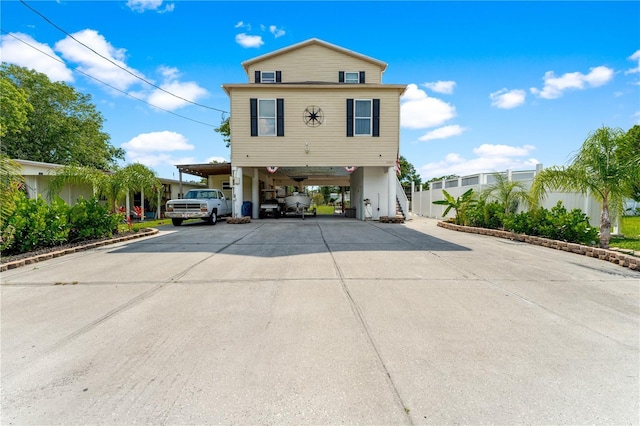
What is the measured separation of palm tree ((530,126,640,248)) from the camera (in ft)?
25.1

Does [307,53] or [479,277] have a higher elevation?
[307,53]

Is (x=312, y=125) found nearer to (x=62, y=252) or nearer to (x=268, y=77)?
(x=268, y=77)

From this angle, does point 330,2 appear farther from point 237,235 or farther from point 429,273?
point 429,273

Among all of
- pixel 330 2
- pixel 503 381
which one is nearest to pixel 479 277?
pixel 503 381

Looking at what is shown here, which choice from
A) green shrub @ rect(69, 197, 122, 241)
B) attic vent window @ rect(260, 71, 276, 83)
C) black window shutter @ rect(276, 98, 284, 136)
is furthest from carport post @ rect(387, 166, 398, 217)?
green shrub @ rect(69, 197, 122, 241)

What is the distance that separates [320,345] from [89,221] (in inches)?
353

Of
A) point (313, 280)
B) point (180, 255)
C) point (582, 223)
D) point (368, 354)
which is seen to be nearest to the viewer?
point (368, 354)

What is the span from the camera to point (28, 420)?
79.4 inches

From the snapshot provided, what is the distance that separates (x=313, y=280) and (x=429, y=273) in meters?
2.19

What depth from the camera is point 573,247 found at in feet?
26.2

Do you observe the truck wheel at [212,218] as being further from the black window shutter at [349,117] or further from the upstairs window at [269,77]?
the upstairs window at [269,77]

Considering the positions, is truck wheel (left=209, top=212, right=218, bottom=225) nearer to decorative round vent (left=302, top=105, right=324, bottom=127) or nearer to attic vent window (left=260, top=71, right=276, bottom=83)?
decorative round vent (left=302, top=105, right=324, bottom=127)

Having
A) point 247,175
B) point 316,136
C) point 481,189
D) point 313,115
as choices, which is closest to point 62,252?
point 316,136

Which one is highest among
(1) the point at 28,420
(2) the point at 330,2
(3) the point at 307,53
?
(3) the point at 307,53
